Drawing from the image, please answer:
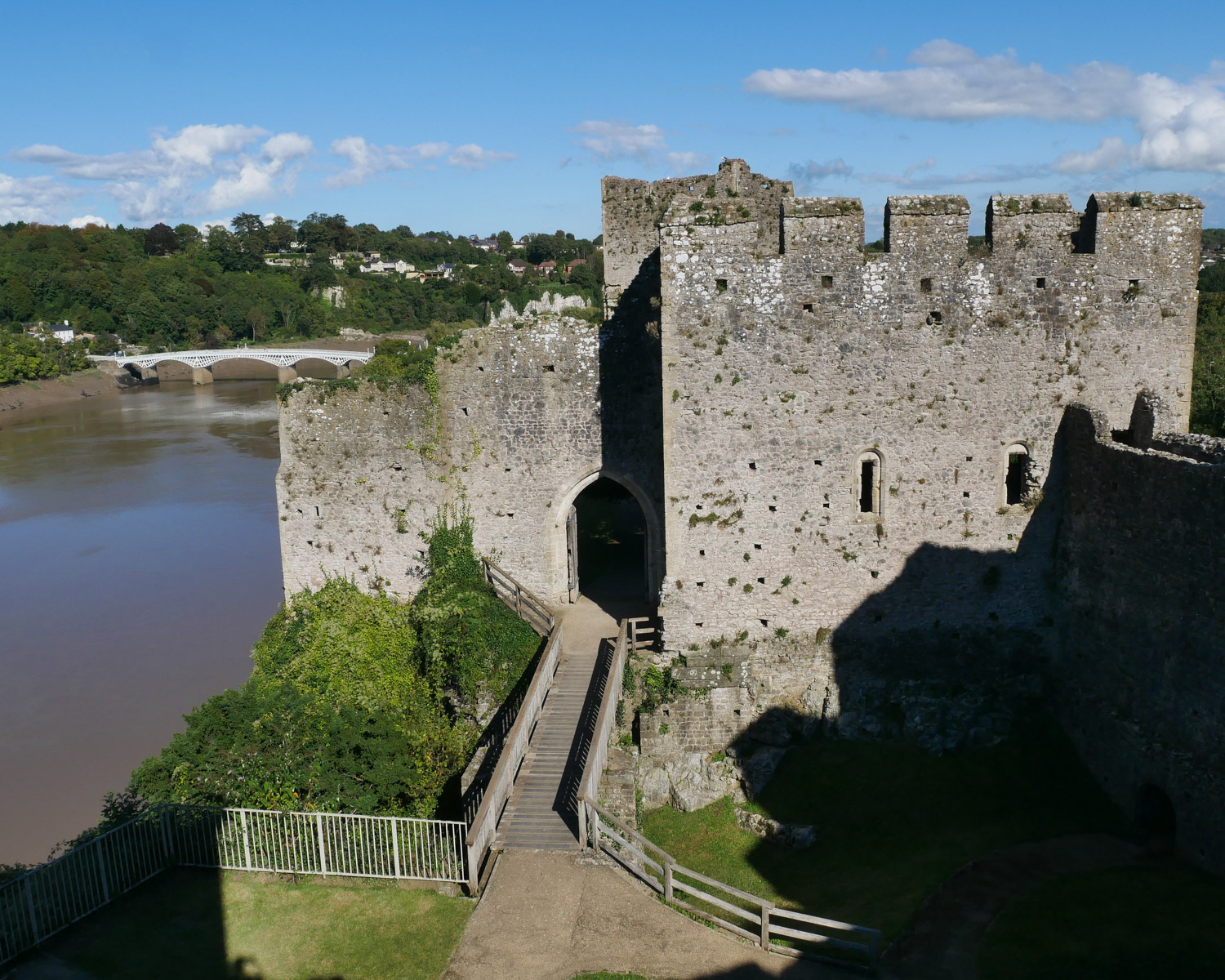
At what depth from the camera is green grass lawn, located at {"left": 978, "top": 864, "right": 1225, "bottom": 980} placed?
9.35m

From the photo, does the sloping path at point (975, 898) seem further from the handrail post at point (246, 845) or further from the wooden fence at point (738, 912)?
the handrail post at point (246, 845)

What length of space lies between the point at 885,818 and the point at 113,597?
24044 mm

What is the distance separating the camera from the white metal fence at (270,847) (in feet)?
32.9

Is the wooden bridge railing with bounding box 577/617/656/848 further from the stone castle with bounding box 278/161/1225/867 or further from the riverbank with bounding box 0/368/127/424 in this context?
the riverbank with bounding box 0/368/127/424

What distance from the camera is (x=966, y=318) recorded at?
525 inches

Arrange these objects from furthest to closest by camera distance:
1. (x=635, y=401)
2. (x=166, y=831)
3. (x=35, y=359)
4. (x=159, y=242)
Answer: (x=159, y=242) → (x=35, y=359) → (x=635, y=401) → (x=166, y=831)

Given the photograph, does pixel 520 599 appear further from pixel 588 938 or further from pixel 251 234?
pixel 251 234

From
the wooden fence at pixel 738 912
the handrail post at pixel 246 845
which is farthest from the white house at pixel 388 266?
the wooden fence at pixel 738 912

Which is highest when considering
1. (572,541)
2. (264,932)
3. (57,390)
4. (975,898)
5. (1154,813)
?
(572,541)

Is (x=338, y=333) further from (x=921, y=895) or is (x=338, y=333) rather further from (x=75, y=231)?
(x=921, y=895)

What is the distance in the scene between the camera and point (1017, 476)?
14.4 meters

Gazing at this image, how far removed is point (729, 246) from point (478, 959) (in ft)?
30.6

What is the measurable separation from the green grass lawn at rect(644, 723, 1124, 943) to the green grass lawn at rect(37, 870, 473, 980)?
430 centimetres

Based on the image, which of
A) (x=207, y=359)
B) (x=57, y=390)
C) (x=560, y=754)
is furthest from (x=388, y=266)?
(x=560, y=754)
